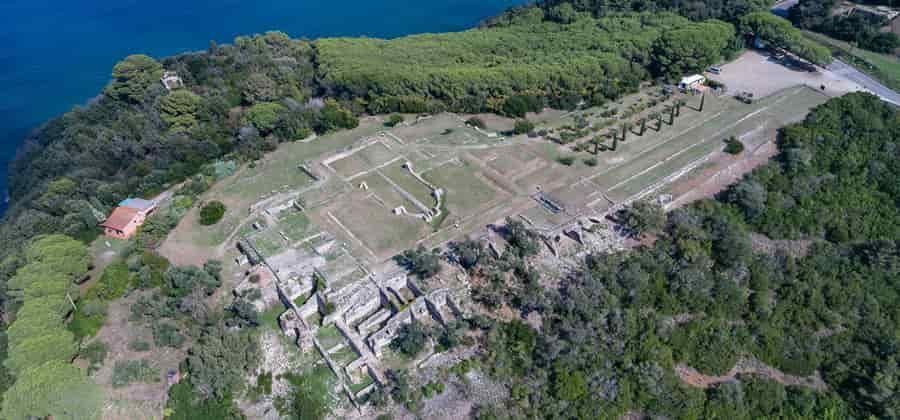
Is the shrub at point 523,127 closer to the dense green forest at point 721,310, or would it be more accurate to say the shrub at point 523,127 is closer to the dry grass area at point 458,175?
the dry grass area at point 458,175

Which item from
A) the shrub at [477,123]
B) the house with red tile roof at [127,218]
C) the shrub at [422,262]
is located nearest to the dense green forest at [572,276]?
the house with red tile roof at [127,218]

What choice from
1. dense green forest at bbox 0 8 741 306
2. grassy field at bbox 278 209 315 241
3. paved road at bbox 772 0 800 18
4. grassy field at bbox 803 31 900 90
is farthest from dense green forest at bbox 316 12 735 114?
grassy field at bbox 278 209 315 241

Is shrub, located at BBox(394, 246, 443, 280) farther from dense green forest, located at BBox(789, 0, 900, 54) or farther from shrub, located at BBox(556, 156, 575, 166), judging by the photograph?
dense green forest, located at BBox(789, 0, 900, 54)

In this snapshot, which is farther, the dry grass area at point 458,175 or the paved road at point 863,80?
the paved road at point 863,80

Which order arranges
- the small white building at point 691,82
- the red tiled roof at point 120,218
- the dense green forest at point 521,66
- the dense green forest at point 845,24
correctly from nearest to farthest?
the red tiled roof at point 120,218
the small white building at point 691,82
the dense green forest at point 521,66
the dense green forest at point 845,24

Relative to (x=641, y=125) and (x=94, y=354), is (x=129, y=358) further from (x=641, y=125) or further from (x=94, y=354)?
(x=641, y=125)

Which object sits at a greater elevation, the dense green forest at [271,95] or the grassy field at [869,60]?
the dense green forest at [271,95]
